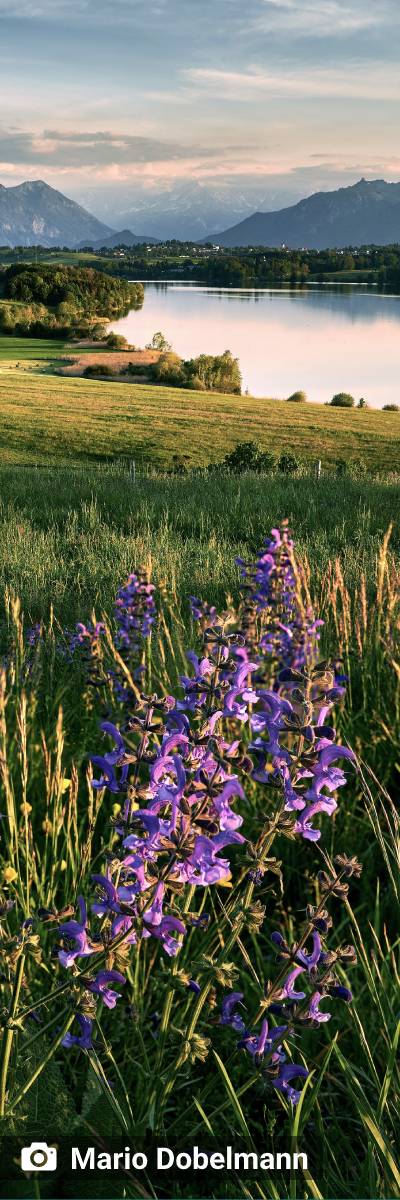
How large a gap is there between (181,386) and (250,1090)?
7875 centimetres

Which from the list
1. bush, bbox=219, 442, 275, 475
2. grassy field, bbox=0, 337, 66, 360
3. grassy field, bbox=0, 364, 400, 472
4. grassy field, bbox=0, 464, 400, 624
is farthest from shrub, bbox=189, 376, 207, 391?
grassy field, bbox=0, 464, 400, 624

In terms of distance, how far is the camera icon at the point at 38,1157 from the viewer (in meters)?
1.62

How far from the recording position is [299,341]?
138375 mm

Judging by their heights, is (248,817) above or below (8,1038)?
below

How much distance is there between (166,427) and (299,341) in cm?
9842

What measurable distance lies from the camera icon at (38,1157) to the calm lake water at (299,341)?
7645 centimetres

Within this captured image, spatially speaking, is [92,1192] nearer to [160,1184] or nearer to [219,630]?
[160,1184]

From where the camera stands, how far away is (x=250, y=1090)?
8.06 ft

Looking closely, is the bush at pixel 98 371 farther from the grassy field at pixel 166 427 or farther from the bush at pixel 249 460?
the bush at pixel 249 460

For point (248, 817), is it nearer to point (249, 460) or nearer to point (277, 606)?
point (277, 606)

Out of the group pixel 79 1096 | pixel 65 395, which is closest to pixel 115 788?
pixel 79 1096

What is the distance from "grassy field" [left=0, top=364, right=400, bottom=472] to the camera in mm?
40125

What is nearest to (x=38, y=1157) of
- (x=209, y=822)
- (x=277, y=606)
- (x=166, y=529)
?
(x=209, y=822)

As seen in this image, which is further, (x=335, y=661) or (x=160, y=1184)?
(x=335, y=661)
